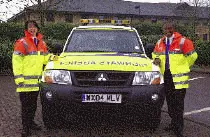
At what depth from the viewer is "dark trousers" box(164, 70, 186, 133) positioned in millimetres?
6230

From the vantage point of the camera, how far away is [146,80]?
598 cm

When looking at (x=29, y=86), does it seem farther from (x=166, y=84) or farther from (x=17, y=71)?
(x=166, y=84)

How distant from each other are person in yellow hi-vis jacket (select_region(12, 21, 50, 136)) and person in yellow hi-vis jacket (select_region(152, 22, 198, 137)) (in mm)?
1974

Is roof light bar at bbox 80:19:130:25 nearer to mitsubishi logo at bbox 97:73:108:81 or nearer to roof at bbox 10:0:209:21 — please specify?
mitsubishi logo at bbox 97:73:108:81

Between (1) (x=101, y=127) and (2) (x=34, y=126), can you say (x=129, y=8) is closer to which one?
(1) (x=101, y=127)

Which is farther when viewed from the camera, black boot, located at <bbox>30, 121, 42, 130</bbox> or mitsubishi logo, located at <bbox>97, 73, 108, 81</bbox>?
black boot, located at <bbox>30, 121, 42, 130</bbox>

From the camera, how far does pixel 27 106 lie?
6258 mm

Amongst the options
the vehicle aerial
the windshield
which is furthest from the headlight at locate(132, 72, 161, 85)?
the windshield

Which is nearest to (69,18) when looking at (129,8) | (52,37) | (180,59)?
(129,8)

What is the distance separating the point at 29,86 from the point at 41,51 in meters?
0.62

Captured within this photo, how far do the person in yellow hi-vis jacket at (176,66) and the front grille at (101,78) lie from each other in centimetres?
77

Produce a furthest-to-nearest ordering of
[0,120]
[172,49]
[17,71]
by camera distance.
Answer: [0,120], [172,49], [17,71]

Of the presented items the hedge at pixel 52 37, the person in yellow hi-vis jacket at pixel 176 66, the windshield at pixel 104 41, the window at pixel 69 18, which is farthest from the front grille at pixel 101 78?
the window at pixel 69 18

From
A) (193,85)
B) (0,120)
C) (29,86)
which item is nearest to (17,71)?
(29,86)
